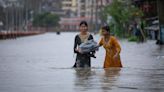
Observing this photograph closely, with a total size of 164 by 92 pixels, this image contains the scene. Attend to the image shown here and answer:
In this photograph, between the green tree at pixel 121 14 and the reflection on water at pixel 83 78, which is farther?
the green tree at pixel 121 14

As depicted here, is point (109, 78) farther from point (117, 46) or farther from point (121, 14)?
point (121, 14)

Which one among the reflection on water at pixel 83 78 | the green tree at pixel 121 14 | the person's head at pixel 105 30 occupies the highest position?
the person's head at pixel 105 30

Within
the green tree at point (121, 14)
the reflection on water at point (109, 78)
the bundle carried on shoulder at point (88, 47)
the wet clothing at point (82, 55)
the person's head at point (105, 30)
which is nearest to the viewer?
the reflection on water at point (109, 78)

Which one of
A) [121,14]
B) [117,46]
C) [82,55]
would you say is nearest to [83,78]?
[117,46]

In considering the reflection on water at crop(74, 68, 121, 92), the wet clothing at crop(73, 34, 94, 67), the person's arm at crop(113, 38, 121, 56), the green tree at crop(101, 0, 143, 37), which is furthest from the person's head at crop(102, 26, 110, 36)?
the green tree at crop(101, 0, 143, 37)

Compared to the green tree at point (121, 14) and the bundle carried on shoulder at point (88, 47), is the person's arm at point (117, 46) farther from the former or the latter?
the green tree at point (121, 14)

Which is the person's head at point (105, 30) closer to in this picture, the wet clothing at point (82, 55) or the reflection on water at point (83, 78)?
the wet clothing at point (82, 55)

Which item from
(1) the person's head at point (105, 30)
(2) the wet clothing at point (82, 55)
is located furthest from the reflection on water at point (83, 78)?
(1) the person's head at point (105, 30)

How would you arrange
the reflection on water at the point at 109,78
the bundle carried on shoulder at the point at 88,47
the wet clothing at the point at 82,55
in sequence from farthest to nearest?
the wet clothing at the point at 82,55, the bundle carried on shoulder at the point at 88,47, the reflection on water at the point at 109,78

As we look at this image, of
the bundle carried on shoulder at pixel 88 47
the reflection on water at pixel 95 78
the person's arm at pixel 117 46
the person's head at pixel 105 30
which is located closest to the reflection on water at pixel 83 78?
the reflection on water at pixel 95 78

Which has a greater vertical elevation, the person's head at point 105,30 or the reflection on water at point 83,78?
the person's head at point 105,30

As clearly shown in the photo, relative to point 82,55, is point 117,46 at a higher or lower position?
higher

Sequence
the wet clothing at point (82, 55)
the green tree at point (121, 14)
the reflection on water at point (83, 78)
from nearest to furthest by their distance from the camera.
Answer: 1. the reflection on water at point (83, 78)
2. the wet clothing at point (82, 55)
3. the green tree at point (121, 14)

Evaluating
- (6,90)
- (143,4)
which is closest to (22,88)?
(6,90)
